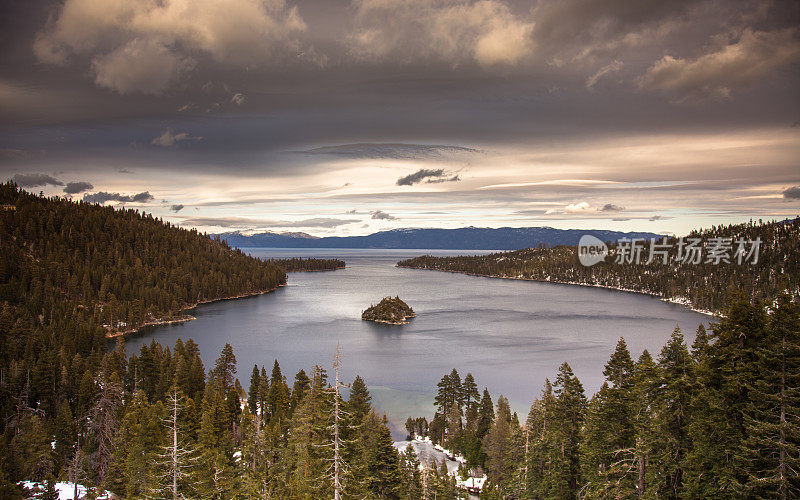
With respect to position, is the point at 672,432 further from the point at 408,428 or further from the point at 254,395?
the point at 254,395

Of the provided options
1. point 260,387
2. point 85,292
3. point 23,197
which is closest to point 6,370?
point 260,387

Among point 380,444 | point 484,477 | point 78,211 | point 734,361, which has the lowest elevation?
point 484,477

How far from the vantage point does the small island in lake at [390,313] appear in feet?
409

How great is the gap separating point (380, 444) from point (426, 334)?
3305 inches

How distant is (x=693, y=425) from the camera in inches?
707

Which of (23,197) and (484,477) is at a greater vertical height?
(23,197)

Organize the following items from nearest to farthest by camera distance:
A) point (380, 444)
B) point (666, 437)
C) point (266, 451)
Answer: point (666, 437) → point (380, 444) → point (266, 451)

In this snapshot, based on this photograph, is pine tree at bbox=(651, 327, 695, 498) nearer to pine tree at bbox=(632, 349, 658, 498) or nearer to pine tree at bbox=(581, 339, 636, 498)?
pine tree at bbox=(632, 349, 658, 498)

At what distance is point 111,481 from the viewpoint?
3244 centimetres

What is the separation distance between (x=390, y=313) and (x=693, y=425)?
108923mm

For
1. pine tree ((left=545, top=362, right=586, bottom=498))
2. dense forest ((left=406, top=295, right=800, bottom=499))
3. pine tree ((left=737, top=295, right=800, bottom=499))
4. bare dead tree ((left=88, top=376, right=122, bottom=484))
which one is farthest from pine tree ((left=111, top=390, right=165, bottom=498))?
pine tree ((left=737, top=295, right=800, bottom=499))

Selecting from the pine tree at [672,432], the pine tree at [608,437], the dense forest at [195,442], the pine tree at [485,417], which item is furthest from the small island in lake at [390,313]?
the pine tree at [672,432]

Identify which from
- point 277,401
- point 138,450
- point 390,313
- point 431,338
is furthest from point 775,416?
point 390,313

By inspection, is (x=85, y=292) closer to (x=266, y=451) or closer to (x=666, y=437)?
(x=266, y=451)
